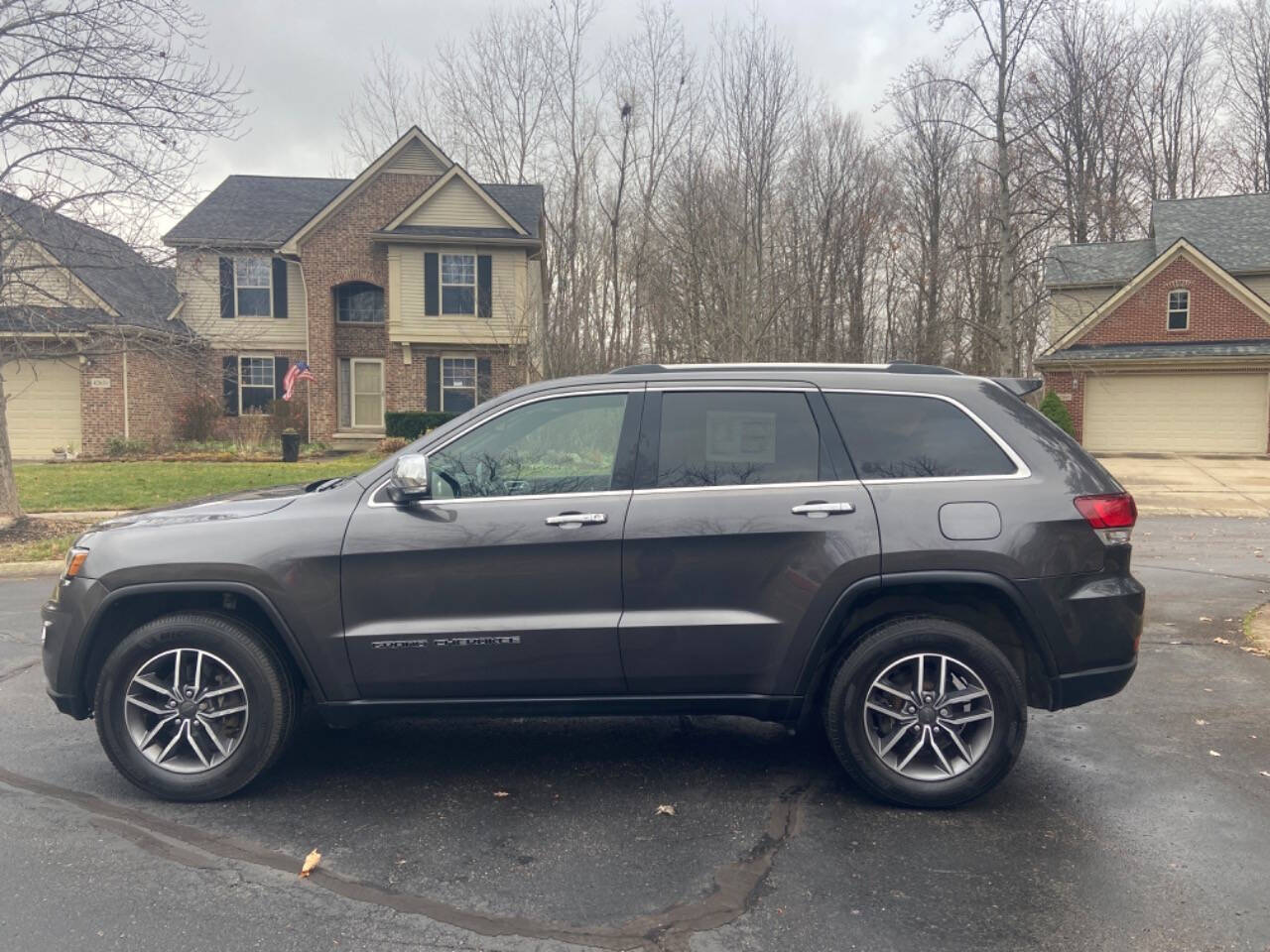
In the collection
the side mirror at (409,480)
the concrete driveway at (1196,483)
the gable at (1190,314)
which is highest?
the gable at (1190,314)

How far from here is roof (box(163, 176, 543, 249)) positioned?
27000mm

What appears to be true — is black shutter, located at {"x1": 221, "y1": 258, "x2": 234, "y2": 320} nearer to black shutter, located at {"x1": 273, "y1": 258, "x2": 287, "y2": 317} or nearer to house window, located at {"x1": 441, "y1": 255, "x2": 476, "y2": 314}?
black shutter, located at {"x1": 273, "y1": 258, "x2": 287, "y2": 317}

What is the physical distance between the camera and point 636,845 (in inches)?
150

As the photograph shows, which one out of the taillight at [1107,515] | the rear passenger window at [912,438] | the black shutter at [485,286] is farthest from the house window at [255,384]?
the taillight at [1107,515]

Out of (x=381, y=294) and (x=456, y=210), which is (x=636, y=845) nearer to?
(x=456, y=210)

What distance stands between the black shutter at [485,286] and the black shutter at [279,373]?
596 cm

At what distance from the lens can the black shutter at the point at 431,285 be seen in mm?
Answer: 26406

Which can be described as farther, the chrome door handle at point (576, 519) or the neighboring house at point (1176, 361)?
the neighboring house at point (1176, 361)

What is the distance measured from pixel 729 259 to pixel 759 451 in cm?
2085

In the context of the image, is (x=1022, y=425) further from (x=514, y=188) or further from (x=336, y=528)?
(x=514, y=188)

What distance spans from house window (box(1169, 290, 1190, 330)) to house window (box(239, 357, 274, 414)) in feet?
83.5

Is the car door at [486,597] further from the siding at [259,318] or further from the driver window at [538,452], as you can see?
Answer: the siding at [259,318]

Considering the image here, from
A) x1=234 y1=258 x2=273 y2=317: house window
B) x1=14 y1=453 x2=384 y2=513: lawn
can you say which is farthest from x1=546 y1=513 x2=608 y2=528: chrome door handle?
x1=234 y1=258 x2=273 y2=317: house window

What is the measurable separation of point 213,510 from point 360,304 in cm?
2419
